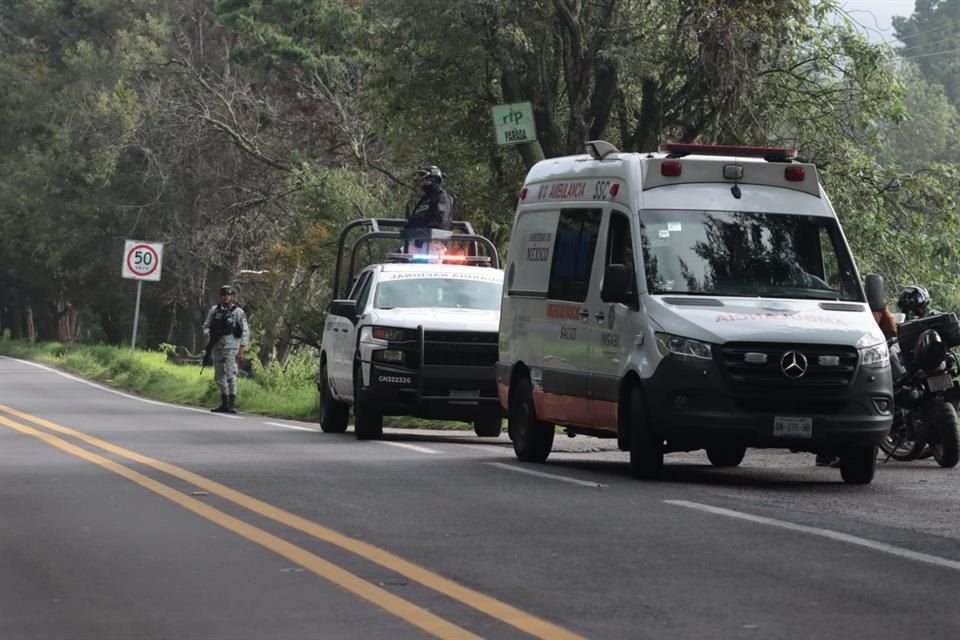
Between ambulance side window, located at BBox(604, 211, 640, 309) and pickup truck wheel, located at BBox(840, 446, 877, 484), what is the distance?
2.14 m

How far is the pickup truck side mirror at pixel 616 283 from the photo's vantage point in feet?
47.7

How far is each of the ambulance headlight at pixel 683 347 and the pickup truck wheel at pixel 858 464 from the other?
145cm

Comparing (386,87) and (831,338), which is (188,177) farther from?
(831,338)

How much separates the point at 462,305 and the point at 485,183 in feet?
30.6

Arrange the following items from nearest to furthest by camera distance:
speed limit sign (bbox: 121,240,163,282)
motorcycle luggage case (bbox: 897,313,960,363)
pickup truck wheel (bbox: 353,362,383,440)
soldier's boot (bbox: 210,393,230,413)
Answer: motorcycle luggage case (bbox: 897,313,960,363) → pickup truck wheel (bbox: 353,362,383,440) → soldier's boot (bbox: 210,393,230,413) → speed limit sign (bbox: 121,240,163,282)

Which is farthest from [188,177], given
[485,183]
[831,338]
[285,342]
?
[831,338]

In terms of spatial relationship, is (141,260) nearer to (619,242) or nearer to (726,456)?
(726,456)

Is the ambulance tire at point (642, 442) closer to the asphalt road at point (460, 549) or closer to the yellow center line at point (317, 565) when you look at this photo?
the asphalt road at point (460, 549)

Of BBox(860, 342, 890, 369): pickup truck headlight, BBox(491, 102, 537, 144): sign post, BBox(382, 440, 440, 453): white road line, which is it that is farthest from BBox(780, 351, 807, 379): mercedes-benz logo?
BBox(491, 102, 537, 144): sign post

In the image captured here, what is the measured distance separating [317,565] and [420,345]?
36.0ft

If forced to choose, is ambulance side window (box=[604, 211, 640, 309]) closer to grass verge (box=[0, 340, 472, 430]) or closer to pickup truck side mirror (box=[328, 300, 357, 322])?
pickup truck side mirror (box=[328, 300, 357, 322])

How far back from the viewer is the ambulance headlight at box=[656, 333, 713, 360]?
13.8 meters

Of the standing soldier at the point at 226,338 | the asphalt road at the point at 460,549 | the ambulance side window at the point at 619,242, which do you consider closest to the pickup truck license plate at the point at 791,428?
the asphalt road at the point at 460,549

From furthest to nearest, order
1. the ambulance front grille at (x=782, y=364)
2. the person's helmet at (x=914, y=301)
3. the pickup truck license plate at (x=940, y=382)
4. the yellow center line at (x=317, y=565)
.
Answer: the person's helmet at (x=914, y=301) → the pickup truck license plate at (x=940, y=382) → the ambulance front grille at (x=782, y=364) → the yellow center line at (x=317, y=565)
